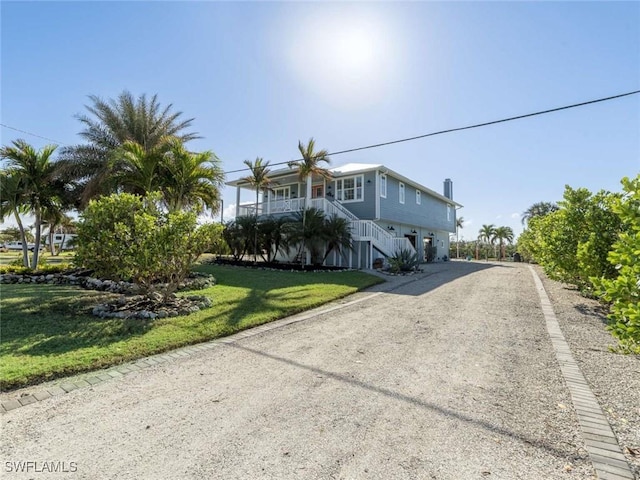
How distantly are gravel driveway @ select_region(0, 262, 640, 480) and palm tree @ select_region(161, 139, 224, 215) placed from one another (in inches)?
327

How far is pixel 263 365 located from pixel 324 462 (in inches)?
82.2

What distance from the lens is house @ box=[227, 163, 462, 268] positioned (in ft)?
54.4

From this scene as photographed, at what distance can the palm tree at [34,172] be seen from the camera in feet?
41.5

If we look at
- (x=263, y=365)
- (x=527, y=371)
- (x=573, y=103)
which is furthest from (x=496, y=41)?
(x=263, y=365)

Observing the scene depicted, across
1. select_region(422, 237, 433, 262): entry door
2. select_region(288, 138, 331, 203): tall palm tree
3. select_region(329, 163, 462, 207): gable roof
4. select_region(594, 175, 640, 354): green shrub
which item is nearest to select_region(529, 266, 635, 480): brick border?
select_region(594, 175, 640, 354): green shrub

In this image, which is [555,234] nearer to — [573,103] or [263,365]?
[573,103]

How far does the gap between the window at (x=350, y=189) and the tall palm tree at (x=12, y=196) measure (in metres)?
14.9

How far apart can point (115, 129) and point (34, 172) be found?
5.23 metres

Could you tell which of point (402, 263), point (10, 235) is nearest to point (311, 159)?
point (402, 263)

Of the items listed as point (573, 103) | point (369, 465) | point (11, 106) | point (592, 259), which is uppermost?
point (11, 106)

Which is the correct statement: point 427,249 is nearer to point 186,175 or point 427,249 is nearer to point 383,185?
point 383,185

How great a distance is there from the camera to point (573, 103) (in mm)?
8625

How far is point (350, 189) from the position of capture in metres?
19.3

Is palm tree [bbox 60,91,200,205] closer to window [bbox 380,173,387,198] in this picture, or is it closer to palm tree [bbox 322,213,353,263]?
palm tree [bbox 322,213,353,263]
